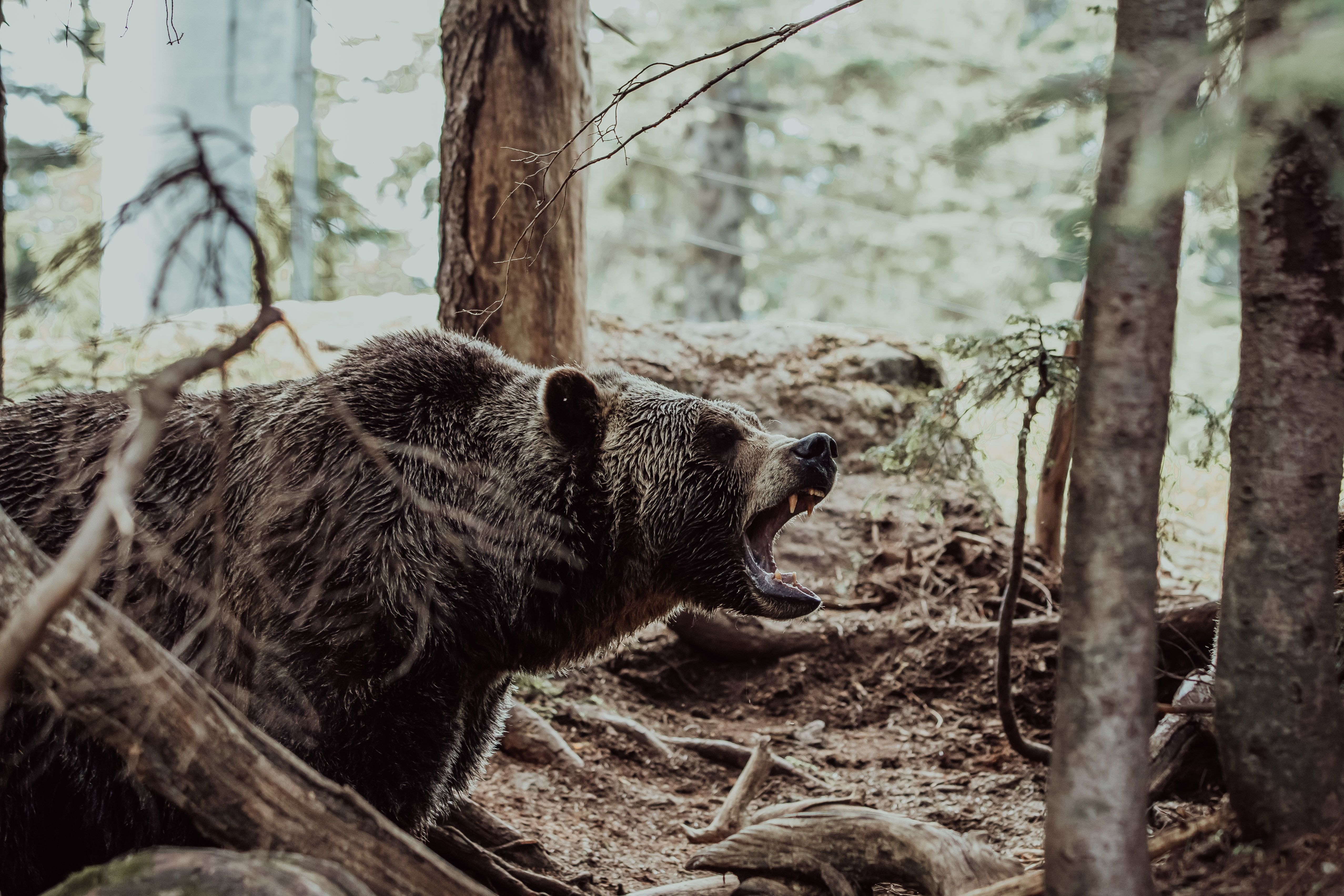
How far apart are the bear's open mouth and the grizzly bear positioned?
16 millimetres

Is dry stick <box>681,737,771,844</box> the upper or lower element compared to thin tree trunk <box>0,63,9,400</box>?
lower

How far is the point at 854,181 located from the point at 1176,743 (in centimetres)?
1787

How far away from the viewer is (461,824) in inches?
177

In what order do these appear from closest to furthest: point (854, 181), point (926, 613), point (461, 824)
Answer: point (461, 824) < point (926, 613) < point (854, 181)

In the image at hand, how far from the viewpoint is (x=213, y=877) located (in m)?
2.21

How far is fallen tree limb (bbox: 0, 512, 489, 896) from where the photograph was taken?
2.31m

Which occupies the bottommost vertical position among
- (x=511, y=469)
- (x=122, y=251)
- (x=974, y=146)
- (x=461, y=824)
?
(x=461, y=824)

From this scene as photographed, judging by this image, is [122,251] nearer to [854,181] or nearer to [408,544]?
[408,544]

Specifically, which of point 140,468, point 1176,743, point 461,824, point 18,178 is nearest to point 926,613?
point 1176,743

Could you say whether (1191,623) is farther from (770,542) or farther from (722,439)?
(722,439)

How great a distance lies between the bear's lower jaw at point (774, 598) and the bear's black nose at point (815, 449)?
17.6 inches

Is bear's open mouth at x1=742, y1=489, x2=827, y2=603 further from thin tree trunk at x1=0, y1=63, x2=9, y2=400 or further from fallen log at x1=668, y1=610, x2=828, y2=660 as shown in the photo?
thin tree trunk at x1=0, y1=63, x2=9, y2=400

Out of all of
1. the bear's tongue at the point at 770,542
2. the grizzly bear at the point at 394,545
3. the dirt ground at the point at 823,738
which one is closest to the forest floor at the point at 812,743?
the dirt ground at the point at 823,738

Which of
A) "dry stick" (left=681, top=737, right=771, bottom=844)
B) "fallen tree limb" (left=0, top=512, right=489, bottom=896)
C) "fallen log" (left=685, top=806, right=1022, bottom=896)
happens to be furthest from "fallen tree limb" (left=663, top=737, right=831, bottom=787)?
"fallen tree limb" (left=0, top=512, right=489, bottom=896)
